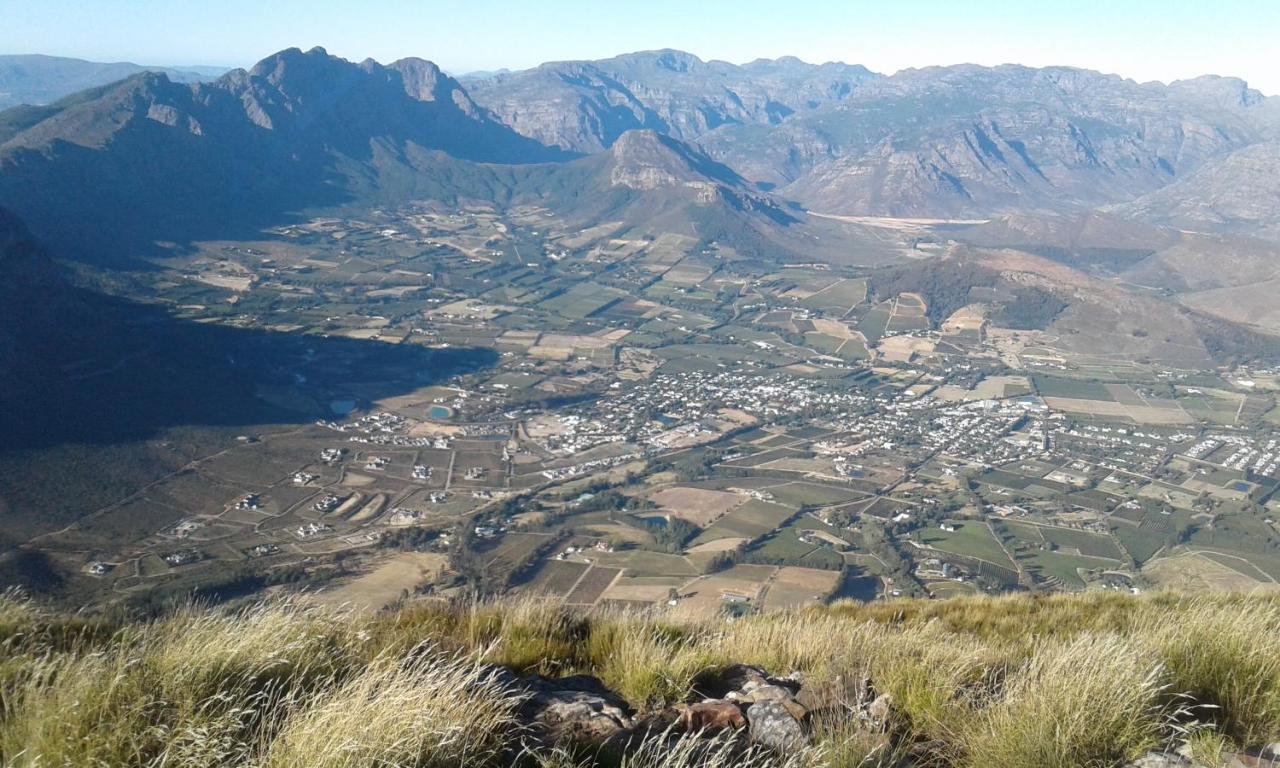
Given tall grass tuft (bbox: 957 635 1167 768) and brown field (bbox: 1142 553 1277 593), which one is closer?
tall grass tuft (bbox: 957 635 1167 768)

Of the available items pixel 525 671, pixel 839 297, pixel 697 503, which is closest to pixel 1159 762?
pixel 525 671

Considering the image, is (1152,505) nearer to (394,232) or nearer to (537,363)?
(537,363)

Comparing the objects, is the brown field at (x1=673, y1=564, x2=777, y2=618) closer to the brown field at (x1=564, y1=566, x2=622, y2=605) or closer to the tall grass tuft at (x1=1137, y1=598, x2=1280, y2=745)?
the brown field at (x1=564, y1=566, x2=622, y2=605)

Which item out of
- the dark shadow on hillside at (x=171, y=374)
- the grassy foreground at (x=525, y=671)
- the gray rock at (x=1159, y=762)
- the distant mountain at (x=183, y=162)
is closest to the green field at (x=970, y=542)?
the grassy foreground at (x=525, y=671)

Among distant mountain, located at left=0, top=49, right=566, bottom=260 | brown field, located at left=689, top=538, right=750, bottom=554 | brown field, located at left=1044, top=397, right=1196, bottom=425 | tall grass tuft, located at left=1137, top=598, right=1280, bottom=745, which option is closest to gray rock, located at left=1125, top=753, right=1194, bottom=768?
tall grass tuft, located at left=1137, top=598, right=1280, bottom=745

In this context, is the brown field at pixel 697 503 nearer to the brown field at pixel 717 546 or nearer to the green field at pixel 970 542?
the brown field at pixel 717 546

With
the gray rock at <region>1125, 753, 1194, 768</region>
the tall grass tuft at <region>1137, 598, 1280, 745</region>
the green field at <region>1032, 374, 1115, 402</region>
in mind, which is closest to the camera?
the gray rock at <region>1125, 753, 1194, 768</region>

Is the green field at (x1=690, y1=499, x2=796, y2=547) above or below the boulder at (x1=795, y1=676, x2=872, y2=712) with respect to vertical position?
below

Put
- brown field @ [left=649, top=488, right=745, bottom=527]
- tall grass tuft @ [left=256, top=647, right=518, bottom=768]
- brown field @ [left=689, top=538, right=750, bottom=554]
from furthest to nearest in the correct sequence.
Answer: brown field @ [left=649, top=488, right=745, bottom=527], brown field @ [left=689, top=538, right=750, bottom=554], tall grass tuft @ [left=256, top=647, right=518, bottom=768]
